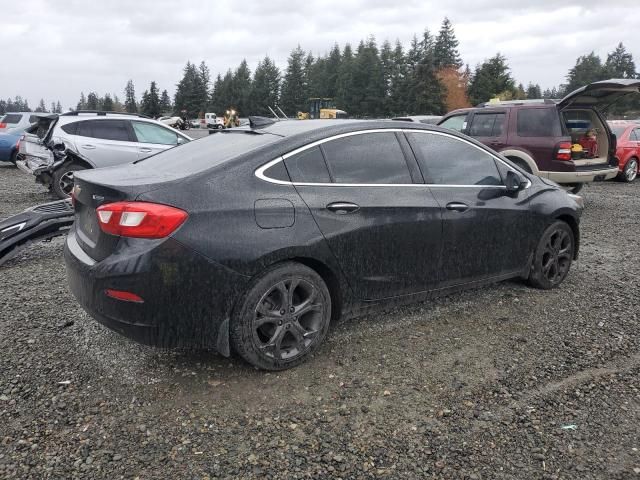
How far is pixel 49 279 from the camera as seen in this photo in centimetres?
504

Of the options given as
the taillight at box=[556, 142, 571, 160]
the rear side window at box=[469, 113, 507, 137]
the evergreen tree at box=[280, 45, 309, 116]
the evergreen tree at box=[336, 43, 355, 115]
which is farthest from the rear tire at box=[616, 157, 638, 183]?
the evergreen tree at box=[280, 45, 309, 116]

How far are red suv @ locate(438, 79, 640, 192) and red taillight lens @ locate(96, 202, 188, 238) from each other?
762 cm

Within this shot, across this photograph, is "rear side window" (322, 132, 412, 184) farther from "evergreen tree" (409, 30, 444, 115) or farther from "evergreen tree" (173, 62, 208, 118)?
"evergreen tree" (173, 62, 208, 118)

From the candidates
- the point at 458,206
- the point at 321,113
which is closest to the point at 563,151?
the point at 458,206

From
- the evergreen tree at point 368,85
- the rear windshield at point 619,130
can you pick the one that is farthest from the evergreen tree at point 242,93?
the rear windshield at point 619,130

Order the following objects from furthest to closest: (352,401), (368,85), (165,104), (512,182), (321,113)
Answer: (165,104) < (368,85) < (321,113) < (512,182) < (352,401)

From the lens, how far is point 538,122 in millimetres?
9148

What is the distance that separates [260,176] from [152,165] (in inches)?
36.1

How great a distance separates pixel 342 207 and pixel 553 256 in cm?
255

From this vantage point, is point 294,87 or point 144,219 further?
point 294,87

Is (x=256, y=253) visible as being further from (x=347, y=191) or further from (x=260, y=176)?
(x=347, y=191)

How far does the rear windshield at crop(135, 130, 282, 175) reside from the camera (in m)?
3.29

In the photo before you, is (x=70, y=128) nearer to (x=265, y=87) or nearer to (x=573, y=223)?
(x=573, y=223)

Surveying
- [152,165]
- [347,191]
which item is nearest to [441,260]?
[347,191]
